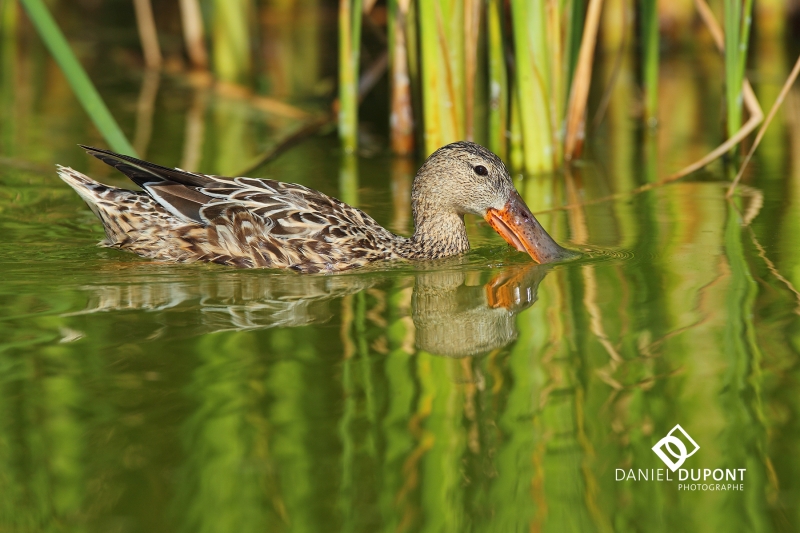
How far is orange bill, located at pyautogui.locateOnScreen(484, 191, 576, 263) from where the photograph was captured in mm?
5918

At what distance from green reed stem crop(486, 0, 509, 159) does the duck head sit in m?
1.82

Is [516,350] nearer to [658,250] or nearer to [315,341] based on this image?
[315,341]

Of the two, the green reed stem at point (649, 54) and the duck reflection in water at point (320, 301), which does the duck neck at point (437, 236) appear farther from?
the green reed stem at point (649, 54)

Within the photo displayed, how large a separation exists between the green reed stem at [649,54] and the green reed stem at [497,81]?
3.72 ft

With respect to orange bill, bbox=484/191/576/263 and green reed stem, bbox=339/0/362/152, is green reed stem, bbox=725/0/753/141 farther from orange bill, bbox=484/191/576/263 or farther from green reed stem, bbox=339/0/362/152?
green reed stem, bbox=339/0/362/152

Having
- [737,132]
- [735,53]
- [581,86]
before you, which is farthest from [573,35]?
[737,132]

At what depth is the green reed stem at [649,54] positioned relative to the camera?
26.8ft

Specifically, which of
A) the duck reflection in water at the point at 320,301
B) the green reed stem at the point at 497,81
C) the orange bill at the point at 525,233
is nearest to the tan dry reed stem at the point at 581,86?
the green reed stem at the point at 497,81

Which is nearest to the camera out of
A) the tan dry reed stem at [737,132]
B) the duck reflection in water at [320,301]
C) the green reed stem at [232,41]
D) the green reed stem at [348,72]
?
the duck reflection in water at [320,301]

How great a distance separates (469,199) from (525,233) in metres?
0.41

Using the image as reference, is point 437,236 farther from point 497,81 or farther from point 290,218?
point 497,81

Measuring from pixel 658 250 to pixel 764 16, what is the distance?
919cm

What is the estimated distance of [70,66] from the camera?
5676 millimetres

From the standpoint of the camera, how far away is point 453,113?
7.97 m
